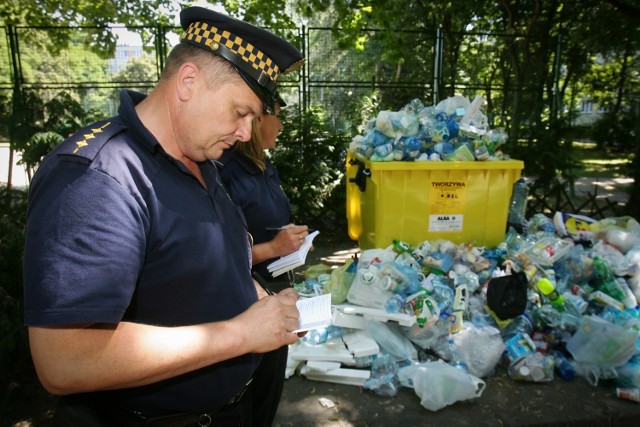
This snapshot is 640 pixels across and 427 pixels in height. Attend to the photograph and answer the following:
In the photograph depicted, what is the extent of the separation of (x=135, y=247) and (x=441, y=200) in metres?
3.20

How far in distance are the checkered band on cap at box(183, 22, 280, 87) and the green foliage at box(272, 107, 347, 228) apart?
5040 millimetres

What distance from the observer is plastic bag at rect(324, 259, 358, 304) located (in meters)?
3.48

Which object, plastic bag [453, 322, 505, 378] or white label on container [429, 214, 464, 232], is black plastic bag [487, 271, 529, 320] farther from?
white label on container [429, 214, 464, 232]

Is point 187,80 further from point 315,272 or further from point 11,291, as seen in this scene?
point 315,272

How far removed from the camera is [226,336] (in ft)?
3.77

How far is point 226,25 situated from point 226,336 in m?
0.88

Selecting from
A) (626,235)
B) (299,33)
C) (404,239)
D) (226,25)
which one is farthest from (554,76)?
(226,25)

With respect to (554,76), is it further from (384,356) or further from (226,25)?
(226,25)

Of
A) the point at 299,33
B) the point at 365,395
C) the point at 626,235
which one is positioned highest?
the point at 299,33

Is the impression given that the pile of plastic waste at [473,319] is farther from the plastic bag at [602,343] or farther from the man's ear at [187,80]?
the man's ear at [187,80]

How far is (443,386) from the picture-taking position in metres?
2.67

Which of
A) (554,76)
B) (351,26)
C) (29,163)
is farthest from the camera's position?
(554,76)

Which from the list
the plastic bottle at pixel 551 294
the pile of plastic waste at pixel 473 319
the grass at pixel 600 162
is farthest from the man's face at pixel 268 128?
the grass at pixel 600 162

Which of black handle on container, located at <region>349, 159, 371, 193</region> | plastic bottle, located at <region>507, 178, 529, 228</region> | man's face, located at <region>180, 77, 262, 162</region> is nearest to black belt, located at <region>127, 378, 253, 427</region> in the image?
man's face, located at <region>180, 77, 262, 162</region>
